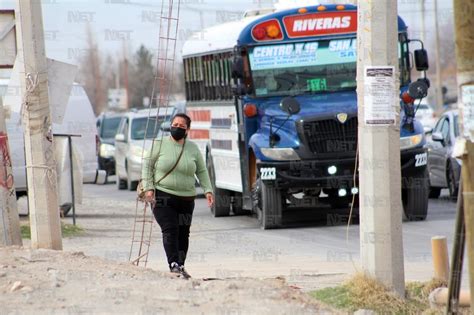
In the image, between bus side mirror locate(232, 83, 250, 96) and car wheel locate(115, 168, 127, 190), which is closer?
bus side mirror locate(232, 83, 250, 96)

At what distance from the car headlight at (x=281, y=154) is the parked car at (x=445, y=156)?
4.69 metres

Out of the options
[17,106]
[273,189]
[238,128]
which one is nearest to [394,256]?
[17,106]

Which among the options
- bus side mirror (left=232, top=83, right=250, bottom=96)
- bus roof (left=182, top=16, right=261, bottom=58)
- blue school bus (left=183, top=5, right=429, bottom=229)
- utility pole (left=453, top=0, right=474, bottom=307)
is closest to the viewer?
utility pole (left=453, top=0, right=474, bottom=307)

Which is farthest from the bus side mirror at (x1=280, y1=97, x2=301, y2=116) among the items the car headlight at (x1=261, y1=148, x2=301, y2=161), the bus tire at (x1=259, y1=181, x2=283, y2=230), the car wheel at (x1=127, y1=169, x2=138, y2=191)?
the car wheel at (x1=127, y1=169, x2=138, y2=191)

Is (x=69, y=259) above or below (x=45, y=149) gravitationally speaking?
below

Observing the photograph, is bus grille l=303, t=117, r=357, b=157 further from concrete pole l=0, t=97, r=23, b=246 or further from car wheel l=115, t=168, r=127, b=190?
car wheel l=115, t=168, r=127, b=190

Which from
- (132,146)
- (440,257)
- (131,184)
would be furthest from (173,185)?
(131,184)

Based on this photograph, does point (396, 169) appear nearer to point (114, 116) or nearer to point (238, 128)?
point (238, 128)

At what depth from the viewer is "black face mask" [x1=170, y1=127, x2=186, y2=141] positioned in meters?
12.8

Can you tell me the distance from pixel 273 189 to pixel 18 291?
943 cm

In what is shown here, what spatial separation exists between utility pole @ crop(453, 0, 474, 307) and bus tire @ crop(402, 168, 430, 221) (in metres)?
10.5

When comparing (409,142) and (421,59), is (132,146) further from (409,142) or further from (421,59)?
(409,142)

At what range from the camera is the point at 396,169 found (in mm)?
10969

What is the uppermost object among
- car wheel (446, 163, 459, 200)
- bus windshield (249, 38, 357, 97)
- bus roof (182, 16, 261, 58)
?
bus roof (182, 16, 261, 58)
